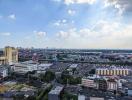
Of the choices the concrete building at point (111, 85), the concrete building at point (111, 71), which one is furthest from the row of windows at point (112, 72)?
the concrete building at point (111, 85)

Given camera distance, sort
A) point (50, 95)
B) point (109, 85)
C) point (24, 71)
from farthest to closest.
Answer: point (24, 71)
point (109, 85)
point (50, 95)

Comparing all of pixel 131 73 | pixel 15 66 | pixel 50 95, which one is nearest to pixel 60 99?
pixel 50 95

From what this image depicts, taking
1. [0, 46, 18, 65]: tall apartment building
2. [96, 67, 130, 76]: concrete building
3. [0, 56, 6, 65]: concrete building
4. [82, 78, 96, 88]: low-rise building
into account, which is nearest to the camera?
[82, 78, 96, 88]: low-rise building

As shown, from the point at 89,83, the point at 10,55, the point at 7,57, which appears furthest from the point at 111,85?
the point at 10,55

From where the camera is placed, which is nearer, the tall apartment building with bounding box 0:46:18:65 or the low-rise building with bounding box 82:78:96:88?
the low-rise building with bounding box 82:78:96:88

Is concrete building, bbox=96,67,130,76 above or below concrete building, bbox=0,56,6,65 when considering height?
below

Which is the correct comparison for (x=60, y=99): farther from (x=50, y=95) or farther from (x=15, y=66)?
(x=15, y=66)

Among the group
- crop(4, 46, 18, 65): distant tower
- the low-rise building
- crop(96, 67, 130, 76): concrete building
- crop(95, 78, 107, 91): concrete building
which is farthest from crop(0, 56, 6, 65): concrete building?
crop(95, 78, 107, 91): concrete building

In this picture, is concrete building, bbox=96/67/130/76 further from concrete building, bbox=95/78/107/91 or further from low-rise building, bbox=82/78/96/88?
→ concrete building, bbox=95/78/107/91

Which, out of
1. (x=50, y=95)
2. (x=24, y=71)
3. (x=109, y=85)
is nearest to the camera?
(x=50, y=95)

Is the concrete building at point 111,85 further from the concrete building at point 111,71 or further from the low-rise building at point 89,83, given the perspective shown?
the concrete building at point 111,71

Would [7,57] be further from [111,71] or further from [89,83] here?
[89,83]
